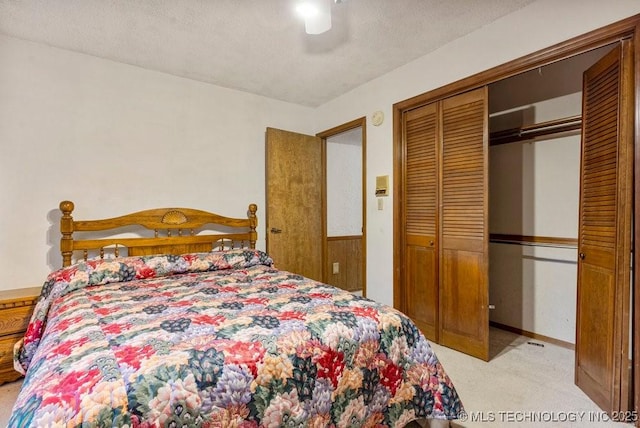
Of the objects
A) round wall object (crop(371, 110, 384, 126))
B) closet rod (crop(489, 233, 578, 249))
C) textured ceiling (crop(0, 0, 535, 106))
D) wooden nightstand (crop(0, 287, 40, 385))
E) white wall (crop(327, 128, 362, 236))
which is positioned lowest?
wooden nightstand (crop(0, 287, 40, 385))

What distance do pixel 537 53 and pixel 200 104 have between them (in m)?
2.87

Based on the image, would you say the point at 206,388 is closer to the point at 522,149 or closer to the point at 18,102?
the point at 18,102

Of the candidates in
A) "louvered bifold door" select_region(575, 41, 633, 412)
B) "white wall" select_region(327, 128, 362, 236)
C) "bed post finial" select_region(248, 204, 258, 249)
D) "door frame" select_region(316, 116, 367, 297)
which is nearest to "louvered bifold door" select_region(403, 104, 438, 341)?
"door frame" select_region(316, 116, 367, 297)

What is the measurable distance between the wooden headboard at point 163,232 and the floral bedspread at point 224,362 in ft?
2.12

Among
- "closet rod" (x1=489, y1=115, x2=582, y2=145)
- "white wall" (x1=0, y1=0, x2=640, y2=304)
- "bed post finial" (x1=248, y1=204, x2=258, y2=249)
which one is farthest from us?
"bed post finial" (x1=248, y1=204, x2=258, y2=249)

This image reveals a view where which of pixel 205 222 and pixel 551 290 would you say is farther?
pixel 205 222

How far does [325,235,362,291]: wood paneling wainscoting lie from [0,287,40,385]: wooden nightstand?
2.88m

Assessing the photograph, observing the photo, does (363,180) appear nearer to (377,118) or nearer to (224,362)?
(377,118)

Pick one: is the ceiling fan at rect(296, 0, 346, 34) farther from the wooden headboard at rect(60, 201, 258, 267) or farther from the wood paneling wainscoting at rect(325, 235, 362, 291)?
the wood paneling wainscoting at rect(325, 235, 362, 291)

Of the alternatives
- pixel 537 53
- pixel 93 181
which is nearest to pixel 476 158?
pixel 537 53

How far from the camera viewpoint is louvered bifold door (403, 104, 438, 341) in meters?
2.77

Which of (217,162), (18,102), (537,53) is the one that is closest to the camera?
(537,53)

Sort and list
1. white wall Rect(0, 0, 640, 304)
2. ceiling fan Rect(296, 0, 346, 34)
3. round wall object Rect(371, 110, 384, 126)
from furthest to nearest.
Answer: round wall object Rect(371, 110, 384, 126), white wall Rect(0, 0, 640, 304), ceiling fan Rect(296, 0, 346, 34)

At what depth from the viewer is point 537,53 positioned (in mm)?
2068
